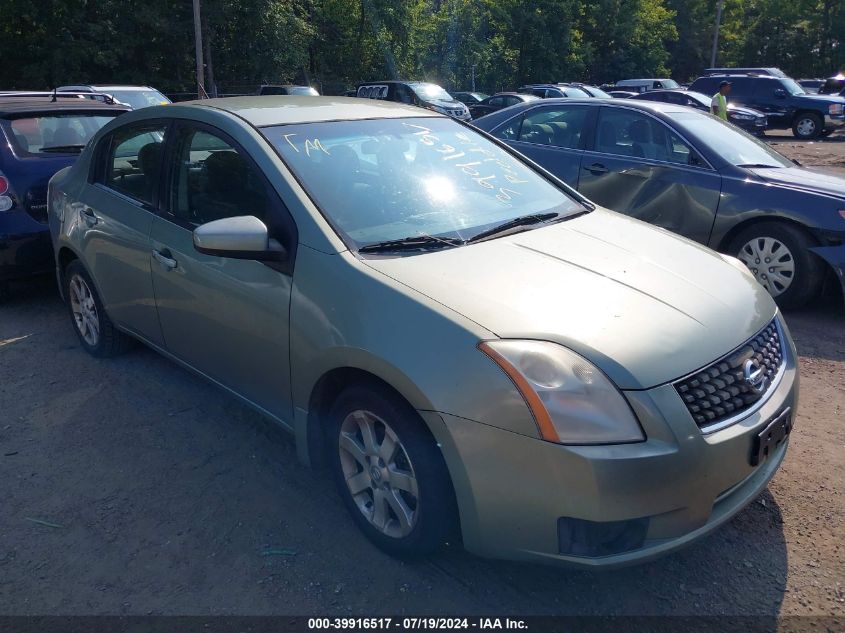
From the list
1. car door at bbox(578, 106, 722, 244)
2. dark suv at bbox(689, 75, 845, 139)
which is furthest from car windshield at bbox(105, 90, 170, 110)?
dark suv at bbox(689, 75, 845, 139)

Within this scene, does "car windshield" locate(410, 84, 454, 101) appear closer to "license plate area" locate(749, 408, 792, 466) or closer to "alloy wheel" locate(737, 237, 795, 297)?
"alloy wheel" locate(737, 237, 795, 297)

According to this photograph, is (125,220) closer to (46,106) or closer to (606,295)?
(606,295)

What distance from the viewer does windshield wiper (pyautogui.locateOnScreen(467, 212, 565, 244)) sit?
10.0ft

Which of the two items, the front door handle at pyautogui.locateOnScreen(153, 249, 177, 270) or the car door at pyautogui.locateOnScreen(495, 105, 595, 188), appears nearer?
the front door handle at pyautogui.locateOnScreen(153, 249, 177, 270)

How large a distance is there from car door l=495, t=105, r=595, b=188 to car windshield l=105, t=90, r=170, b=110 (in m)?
7.76

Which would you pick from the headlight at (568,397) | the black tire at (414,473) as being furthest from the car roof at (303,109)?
the headlight at (568,397)

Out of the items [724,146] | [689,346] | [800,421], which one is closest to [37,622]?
[689,346]

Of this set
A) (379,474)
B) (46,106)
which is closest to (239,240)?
(379,474)

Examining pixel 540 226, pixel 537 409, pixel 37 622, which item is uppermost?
pixel 540 226

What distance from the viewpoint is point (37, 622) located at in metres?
2.47

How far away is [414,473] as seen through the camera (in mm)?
2463

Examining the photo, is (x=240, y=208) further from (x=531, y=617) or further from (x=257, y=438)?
(x=531, y=617)

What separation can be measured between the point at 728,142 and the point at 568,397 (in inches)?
192

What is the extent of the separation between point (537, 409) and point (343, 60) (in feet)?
122
